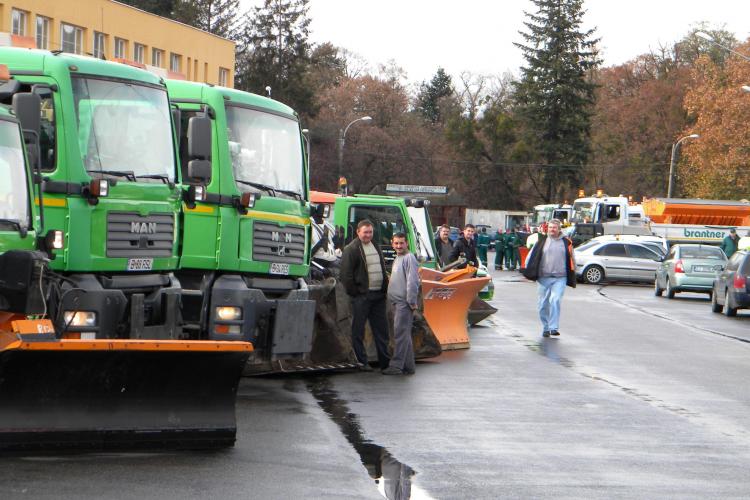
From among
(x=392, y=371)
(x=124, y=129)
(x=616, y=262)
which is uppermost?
(x=124, y=129)

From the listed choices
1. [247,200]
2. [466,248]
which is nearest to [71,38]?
[466,248]

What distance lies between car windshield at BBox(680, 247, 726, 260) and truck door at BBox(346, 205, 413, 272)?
55.8 feet

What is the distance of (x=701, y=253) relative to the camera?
37312 mm

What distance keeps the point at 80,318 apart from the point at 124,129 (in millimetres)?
2022

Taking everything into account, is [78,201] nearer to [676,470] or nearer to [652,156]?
[676,470]

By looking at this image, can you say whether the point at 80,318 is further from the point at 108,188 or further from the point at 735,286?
the point at 735,286

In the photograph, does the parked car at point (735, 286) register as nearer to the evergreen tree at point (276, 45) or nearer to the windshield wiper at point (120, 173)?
the windshield wiper at point (120, 173)

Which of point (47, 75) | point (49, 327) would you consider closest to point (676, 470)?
point (49, 327)

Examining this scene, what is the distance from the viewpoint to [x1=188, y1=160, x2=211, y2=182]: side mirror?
42.1 feet

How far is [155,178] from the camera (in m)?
12.2

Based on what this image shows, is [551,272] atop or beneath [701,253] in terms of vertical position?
atop

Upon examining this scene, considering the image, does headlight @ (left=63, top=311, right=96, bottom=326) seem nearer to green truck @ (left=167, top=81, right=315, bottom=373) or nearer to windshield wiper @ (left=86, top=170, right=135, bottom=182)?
windshield wiper @ (left=86, top=170, right=135, bottom=182)

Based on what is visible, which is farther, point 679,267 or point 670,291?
point 670,291

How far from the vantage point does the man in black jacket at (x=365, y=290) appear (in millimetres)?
15891
